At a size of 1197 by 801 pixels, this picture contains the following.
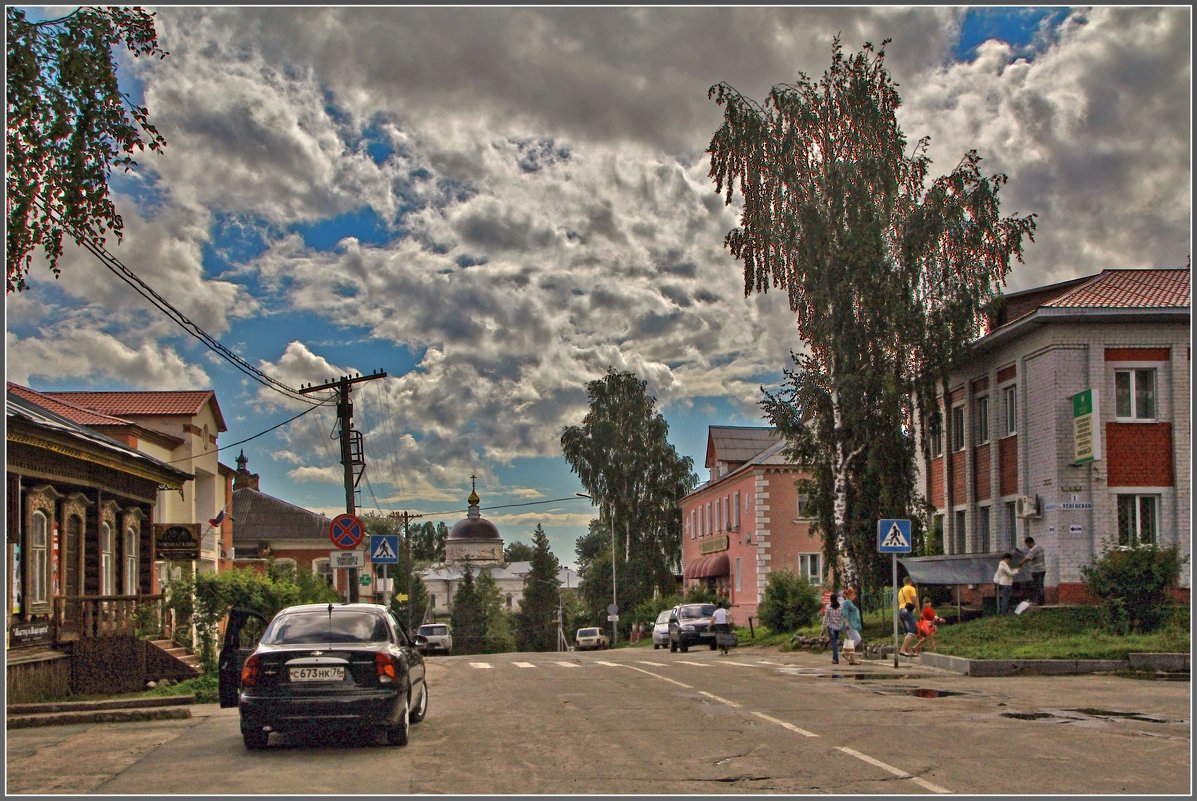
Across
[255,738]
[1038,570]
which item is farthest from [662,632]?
[255,738]

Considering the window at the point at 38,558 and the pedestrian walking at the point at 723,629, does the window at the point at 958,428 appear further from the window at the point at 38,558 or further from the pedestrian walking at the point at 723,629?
the window at the point at 38,558

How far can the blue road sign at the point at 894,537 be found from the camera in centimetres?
2523

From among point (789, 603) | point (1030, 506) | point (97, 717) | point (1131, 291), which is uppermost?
point (1131, 291)

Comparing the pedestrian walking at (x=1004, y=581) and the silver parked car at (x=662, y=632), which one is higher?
the pedestrian walking at (x=1004, y=581)

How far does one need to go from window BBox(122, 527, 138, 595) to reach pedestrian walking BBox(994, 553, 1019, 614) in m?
19.5

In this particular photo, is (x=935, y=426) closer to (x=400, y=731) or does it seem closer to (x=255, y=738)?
(x=400, y=731)

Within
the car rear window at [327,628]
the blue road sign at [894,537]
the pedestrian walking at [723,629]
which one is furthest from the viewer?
the pedestrian walking at [723,629]

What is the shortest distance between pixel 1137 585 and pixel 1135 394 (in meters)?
5.57

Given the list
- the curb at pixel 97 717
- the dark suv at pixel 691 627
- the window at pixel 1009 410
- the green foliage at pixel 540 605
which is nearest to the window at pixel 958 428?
the window at pixel 1009 410

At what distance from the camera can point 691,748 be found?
1208 centimetres

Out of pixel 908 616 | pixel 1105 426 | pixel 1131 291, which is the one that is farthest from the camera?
pixel 1131 291

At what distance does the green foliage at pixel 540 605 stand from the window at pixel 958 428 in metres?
75.5

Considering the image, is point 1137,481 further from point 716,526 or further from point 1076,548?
point 716,526

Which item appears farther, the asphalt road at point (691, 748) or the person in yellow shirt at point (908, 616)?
the person in yellow shirt at point (908, 616)
